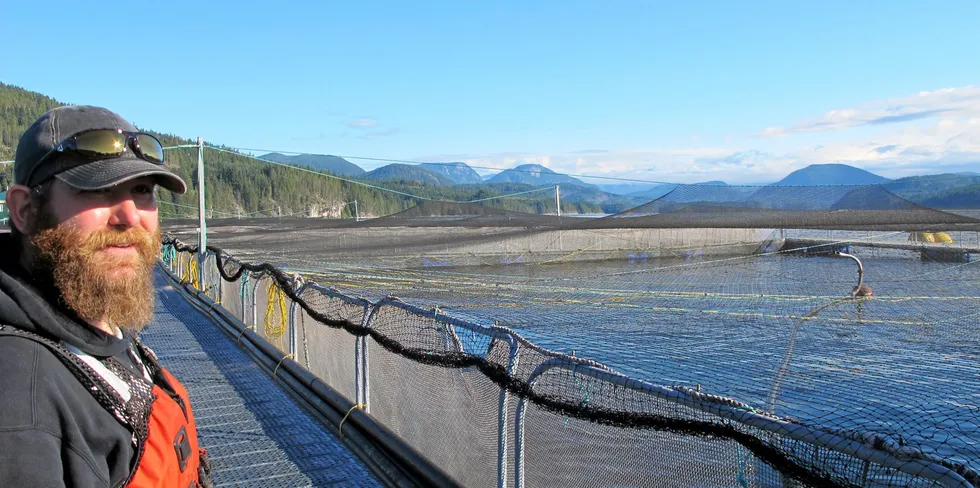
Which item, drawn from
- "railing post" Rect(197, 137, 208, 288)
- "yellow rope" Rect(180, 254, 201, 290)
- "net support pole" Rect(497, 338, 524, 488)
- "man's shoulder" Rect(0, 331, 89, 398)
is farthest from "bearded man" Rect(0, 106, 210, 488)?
"yellow rope" Rect(180, 254, 201, 290)

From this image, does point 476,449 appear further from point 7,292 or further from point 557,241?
point 557,241

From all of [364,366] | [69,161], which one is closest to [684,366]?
[364,366]

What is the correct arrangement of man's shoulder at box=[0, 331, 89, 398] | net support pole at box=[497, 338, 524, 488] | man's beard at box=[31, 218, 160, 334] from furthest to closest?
1. net support pole at box=[497, 338, 524, 488]
2. man's beard at box=[31, 218, 160, 334]
3. man's shoulder at box=[0, 331, 89, 398]

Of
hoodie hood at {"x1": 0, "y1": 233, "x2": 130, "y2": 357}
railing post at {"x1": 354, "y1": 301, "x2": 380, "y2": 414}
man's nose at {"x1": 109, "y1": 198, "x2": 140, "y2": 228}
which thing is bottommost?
railing post at {"x1": 354, "y1": 301, "x2": 380, "y2": 414}

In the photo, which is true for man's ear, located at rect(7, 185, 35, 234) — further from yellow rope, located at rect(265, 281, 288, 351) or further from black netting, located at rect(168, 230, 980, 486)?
yellow rope, located at rect(265, 281, 288, 351)

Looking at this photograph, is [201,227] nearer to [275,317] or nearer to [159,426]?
[275,317]

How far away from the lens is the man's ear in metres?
1.65

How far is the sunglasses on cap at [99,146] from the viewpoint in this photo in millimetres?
1625

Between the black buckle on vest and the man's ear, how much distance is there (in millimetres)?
598

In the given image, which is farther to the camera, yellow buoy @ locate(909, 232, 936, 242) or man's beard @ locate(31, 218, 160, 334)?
yellow buoy @ locate(909, 232, 936, 242)

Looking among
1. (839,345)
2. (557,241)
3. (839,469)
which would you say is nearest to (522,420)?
(839,469)

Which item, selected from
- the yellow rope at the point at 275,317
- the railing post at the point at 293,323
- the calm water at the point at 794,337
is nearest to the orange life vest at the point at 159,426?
the railing post at the point at 293,323

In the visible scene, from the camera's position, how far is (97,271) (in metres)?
1.64

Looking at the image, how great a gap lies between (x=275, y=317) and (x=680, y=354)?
4.87 meters
